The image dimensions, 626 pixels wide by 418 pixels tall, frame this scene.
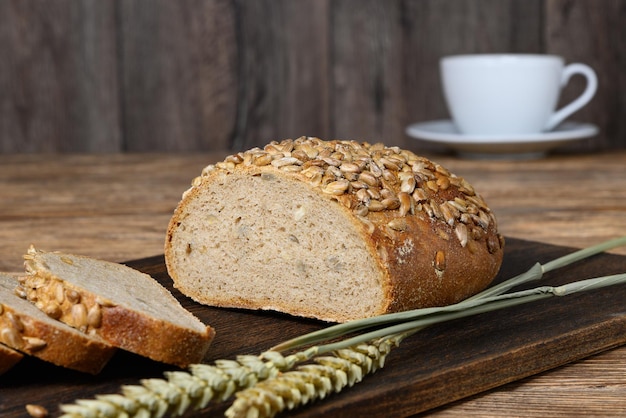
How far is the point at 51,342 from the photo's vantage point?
1388mm

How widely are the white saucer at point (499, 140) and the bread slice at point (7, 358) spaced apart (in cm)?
247

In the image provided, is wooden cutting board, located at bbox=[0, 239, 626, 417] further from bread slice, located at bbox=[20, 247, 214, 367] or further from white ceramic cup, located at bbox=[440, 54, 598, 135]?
white ceramic cup, located at bbox=[440, 54, 598, 135]

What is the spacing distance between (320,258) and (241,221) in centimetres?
21

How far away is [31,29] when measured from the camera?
412cm

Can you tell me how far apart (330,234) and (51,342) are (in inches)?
22.4

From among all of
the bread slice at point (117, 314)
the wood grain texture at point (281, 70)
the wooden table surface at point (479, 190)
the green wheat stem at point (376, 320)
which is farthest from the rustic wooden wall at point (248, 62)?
the bread slice at point (117, 314)

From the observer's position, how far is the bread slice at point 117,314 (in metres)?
1.42

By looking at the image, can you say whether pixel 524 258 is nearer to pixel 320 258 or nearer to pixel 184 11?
pixel 320 258

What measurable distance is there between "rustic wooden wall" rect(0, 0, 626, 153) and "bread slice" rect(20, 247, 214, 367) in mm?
2706

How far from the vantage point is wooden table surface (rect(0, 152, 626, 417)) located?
1.44 meters

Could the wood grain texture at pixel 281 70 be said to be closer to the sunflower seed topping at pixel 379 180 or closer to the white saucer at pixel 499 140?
the white saucer at pixel 499 140

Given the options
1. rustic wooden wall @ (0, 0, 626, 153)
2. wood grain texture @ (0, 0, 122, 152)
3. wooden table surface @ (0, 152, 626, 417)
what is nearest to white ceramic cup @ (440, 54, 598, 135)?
wooden table surface @ (0, 152, 626, 417)

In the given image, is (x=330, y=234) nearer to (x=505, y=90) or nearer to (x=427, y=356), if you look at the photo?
(x=427, y=356)

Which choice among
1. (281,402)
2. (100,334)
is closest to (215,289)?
(100,334)
